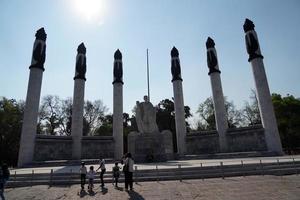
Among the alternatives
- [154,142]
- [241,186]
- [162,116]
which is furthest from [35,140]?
[162,116]

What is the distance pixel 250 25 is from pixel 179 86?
11.9 meters

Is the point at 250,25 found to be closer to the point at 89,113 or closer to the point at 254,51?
the point at 254,51

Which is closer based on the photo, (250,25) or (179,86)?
(250,25)

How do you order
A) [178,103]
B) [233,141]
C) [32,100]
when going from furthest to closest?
[178,103] < [233,141] < [32,100]

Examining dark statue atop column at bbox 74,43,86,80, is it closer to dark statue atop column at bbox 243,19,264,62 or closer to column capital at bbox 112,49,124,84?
column capital at bbox 112,49,124,84

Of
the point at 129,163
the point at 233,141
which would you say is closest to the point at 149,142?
the point at 129,163

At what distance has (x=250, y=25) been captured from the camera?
2714 cm

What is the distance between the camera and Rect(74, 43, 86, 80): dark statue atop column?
28.1 m

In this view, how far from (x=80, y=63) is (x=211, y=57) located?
17699mm

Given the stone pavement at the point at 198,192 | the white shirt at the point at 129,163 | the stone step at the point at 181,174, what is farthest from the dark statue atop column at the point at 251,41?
the white shirt at the point at 129,163

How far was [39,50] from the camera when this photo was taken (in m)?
25.1

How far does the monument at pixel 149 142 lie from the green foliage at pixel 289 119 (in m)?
25.5

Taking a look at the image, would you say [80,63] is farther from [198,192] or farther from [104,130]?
[198,192]

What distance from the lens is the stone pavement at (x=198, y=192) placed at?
22.0 feet
